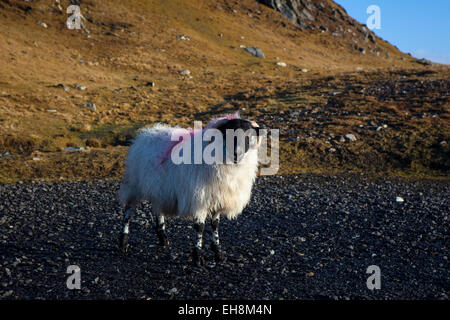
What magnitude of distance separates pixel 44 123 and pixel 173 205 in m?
20.0

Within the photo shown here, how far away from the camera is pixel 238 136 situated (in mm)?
6824

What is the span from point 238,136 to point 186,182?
59.4 inches

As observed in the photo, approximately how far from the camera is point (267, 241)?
358 inches

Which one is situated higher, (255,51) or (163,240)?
(255,51)

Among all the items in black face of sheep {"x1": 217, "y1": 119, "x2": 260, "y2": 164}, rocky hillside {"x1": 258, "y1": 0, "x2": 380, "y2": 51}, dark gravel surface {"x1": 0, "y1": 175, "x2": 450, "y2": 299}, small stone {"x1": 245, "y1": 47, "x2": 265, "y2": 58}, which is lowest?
dark gravel surface {"x1": 0, "y1": 175, "x2": 450, "y2": 299}

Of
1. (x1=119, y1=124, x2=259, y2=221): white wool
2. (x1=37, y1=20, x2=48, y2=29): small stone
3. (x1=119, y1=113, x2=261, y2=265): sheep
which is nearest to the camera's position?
(x1=119, y1=113, x2=261, y2=265): sheep

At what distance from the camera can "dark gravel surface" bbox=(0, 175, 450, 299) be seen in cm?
665

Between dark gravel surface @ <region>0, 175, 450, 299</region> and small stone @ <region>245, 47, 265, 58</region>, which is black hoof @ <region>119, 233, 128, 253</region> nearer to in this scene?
dark gravel surface @ <region>0, 175, 450, 299</region>

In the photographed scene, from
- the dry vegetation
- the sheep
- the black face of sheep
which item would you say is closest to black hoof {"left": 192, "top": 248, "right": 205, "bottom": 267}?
the sheep

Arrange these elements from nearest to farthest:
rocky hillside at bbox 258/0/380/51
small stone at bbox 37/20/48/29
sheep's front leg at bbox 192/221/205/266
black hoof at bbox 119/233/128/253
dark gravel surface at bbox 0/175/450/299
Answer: dark gravel surface at bbox 0/175/450/299
sheep's front leg at bbox 192/221/205/266
black hoof at bbox 119/233/128/253
small stone at bbox 37/20/48/29
rocky hillside at bbox 258/0/380/51

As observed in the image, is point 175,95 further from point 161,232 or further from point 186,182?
point 186,182

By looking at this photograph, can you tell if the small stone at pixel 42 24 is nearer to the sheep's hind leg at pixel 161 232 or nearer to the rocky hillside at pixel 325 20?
the rocky hillside at pixel 325 20

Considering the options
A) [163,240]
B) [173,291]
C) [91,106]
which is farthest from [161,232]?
[91,106]
